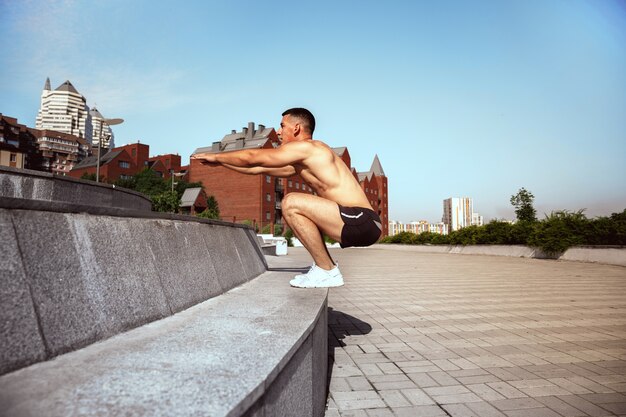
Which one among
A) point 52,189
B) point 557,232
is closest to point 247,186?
point 557,232

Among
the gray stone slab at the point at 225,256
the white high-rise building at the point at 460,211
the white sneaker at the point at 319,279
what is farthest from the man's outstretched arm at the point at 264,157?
the white high-rise building at the point at 460,211

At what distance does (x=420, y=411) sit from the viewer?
264 cm

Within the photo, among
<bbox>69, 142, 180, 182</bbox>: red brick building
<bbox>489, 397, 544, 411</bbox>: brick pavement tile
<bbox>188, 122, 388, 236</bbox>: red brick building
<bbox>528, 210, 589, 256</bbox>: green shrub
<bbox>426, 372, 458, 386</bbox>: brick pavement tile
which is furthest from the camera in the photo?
<bbox>69, 142, 180, 182</bbox>: red brick building

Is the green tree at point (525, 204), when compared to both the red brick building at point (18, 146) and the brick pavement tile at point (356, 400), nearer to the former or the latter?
the brick pavement tile at point (356, 400)

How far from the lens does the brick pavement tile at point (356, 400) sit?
8.98 feet

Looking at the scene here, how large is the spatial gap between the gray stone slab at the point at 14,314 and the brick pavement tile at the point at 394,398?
91.3 inches

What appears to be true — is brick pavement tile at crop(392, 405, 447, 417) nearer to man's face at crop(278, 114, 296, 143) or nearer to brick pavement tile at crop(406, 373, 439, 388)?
brick pavement tile at crop(406, 373, 439, 388)

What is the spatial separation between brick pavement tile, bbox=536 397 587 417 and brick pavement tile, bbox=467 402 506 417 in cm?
42

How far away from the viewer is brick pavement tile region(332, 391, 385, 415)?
2738 mm

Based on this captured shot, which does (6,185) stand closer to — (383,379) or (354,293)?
(383,379)

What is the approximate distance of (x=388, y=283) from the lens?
10.2 meters

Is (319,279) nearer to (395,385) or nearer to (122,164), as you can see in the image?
(395,385)

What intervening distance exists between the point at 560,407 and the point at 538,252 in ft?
70.0

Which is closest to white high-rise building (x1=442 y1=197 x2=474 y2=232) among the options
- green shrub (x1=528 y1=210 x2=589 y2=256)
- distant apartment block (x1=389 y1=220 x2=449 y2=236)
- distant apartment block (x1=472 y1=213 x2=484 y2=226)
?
distant apartment block (x1=472 y1=213 x2=484 y2=226)
